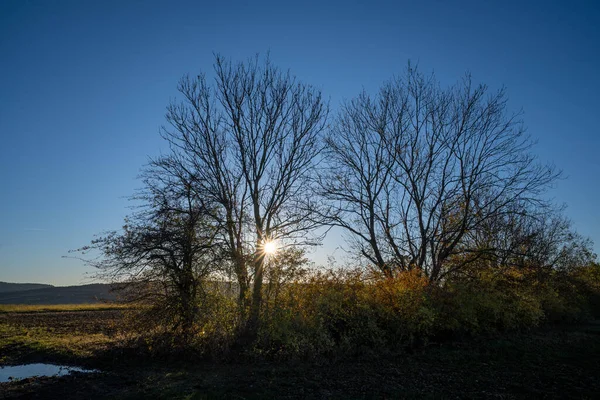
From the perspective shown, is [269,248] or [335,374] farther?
[269,248]

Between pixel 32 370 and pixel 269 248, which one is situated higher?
pixel 269 248

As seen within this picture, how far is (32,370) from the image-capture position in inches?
428

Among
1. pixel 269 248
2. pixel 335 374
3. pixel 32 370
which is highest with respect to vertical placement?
pixel 269 248

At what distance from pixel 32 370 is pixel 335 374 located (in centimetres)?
940

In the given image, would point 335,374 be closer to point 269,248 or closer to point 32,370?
point 269,248


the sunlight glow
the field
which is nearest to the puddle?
the field

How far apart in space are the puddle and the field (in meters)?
0.52

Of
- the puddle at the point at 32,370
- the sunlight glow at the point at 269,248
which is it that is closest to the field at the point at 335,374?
the puddle at the point at 32,370

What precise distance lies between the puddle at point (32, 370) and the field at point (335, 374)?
52 centimetres

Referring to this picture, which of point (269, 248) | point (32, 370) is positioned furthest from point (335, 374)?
point (32, 370)

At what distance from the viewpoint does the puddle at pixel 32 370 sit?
10047mm

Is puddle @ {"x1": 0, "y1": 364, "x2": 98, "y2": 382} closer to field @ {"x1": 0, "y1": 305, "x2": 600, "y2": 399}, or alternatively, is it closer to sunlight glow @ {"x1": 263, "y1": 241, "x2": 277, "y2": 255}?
field @ {"x1": 0, "y1": 305, "x2": 600, "y2": 399}

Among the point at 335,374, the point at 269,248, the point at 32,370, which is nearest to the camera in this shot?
the point at 335,374

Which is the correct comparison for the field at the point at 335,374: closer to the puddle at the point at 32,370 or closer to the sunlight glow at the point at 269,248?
the puddle at the point at 32,370
